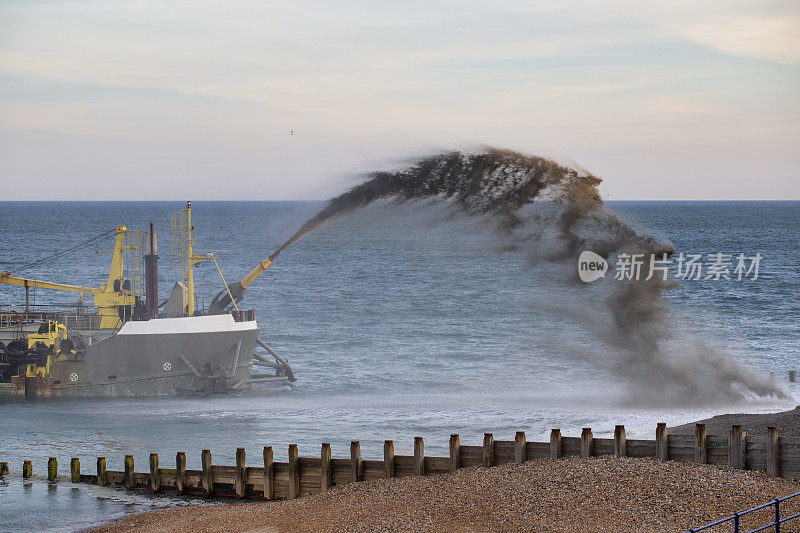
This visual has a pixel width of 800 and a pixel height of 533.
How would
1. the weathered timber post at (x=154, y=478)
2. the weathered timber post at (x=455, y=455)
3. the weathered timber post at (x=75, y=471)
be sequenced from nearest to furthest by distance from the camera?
1. the weathered timber post at (x=455, y=455)
2. the weathered timber post at (x=154, y=478)
3. the weathered timber post at (x=75, y=471)

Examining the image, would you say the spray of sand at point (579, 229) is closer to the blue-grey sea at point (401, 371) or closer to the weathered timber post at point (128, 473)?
the blue-grey sea at point (401, 371)

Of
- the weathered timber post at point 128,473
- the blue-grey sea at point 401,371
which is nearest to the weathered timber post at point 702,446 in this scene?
the blue-grey sea at point 401,371

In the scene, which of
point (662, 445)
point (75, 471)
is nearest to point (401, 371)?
point (75, 471)

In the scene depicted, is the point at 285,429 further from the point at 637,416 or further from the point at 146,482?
the point at 637,416

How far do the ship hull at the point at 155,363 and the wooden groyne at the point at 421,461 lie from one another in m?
16.0

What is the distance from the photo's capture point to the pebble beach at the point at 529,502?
61.3 feet

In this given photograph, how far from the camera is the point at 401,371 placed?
5275 centimetres

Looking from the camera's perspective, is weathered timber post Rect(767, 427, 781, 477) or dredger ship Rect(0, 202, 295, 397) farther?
dredger ship Rect(0, 202, 295, 397)

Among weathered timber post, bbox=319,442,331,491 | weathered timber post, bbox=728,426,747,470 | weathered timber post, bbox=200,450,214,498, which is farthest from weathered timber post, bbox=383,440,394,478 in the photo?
weathered timber post, bbox=728,426,747,470

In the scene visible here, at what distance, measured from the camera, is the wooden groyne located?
2106 centimetres

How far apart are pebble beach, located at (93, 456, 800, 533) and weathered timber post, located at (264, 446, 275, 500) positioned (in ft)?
4.03

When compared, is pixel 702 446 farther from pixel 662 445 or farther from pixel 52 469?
pixel 52 469

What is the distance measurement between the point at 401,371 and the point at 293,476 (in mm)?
28594

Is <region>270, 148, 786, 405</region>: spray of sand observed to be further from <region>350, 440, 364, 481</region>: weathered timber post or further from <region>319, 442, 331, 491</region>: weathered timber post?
<region>350, 440, 364, 481</region>: weathered timber post
